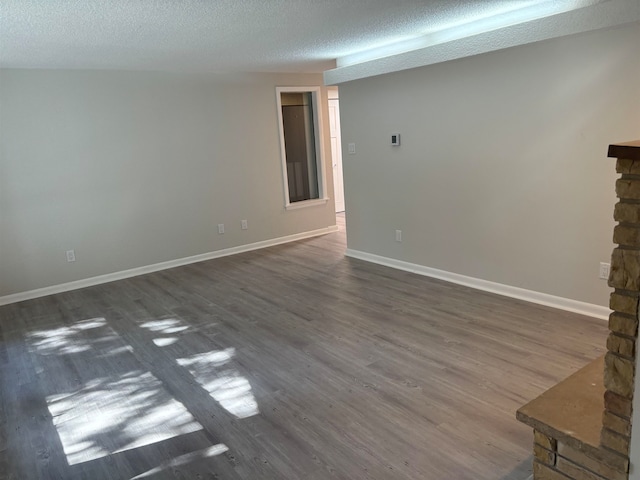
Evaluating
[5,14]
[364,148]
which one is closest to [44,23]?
[5,14]

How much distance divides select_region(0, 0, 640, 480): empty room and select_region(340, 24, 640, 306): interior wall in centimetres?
2

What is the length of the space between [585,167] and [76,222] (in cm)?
483

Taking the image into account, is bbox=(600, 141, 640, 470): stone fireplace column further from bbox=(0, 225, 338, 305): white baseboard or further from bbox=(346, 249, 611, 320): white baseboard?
bbox=(0, 225, 338, 305): white baseboard

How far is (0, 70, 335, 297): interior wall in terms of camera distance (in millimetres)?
4832

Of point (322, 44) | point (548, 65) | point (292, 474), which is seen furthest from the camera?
point (322, 44)

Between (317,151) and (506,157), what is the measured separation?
3489 mm

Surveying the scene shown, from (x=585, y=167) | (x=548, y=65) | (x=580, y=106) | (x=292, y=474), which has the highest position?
(x=548, y=65)

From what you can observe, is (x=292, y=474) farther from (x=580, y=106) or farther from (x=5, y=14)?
(x=580, y=106)

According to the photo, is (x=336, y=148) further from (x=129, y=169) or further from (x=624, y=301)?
(x=624, y=301)

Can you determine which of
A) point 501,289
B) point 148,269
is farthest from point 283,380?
point 148,269

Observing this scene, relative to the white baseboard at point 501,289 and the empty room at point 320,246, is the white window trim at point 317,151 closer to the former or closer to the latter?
the empty room at point 320,246

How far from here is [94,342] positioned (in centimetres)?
375

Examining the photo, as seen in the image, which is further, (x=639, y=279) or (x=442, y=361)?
(x=442, y=361)

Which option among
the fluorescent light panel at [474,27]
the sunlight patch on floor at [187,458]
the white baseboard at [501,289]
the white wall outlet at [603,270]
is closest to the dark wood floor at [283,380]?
the sunlight patch on floor at [187,458]
